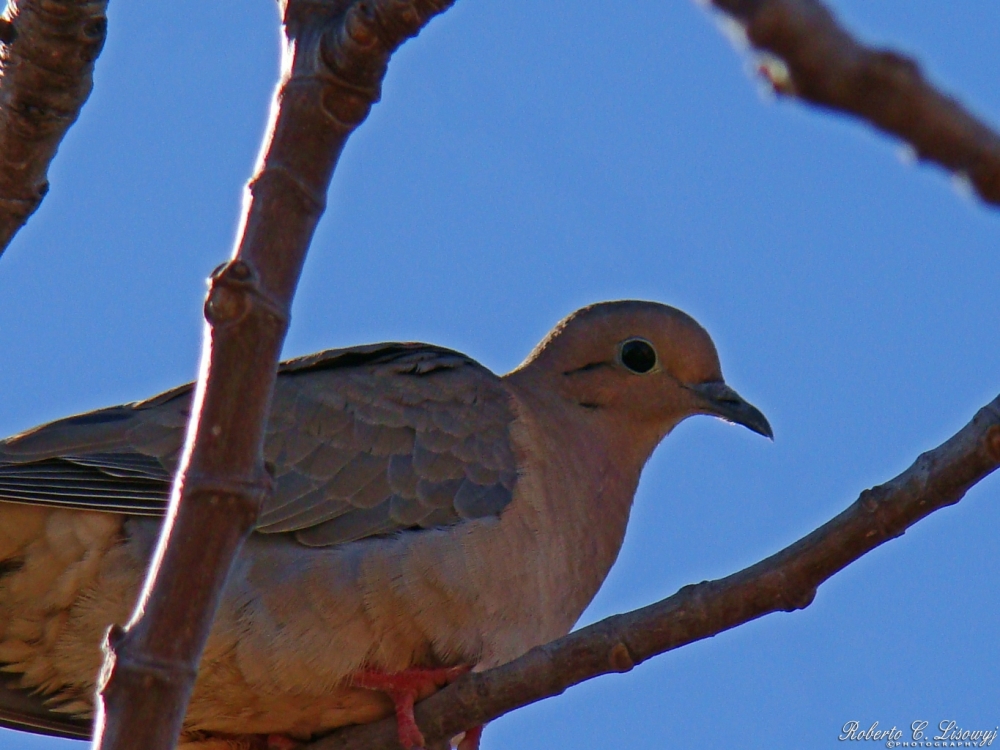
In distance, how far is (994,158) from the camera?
111 cm

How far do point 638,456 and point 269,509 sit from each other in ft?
5.82

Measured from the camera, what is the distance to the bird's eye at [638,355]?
18.8ft

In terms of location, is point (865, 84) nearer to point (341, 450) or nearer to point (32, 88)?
point (32, 88)

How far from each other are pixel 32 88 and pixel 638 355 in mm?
3013

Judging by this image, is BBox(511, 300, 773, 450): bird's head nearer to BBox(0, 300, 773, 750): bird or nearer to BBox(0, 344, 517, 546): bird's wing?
BBox(0, 300, 773, 750): bird

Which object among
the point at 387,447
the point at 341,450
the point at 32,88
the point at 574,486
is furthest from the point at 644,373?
the point at 32,88

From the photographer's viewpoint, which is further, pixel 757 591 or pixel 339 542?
pixel 339 542

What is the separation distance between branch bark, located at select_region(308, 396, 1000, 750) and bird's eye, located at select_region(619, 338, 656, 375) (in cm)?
252

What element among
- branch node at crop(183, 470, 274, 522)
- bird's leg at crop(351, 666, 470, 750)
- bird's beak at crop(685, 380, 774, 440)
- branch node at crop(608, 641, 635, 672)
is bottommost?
branch node at crop(183, 470, 274, 522)

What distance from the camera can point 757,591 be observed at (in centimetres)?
283

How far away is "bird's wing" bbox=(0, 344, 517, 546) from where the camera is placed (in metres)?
4.34

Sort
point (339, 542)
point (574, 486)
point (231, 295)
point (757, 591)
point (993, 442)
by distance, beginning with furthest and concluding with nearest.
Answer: point (574, 486) → point (339, 542) → point (757, 591) → point (993, 442) → point (231, 295)

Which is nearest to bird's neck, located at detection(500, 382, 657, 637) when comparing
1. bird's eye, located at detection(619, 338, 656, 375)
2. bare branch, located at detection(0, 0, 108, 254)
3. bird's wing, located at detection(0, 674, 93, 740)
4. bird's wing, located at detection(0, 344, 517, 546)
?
bird's wing, located at detection(0, 344, 517, 546)

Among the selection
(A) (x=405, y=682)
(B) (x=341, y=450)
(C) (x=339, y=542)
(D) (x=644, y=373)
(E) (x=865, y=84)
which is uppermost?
(D) (x=644, y=373)
